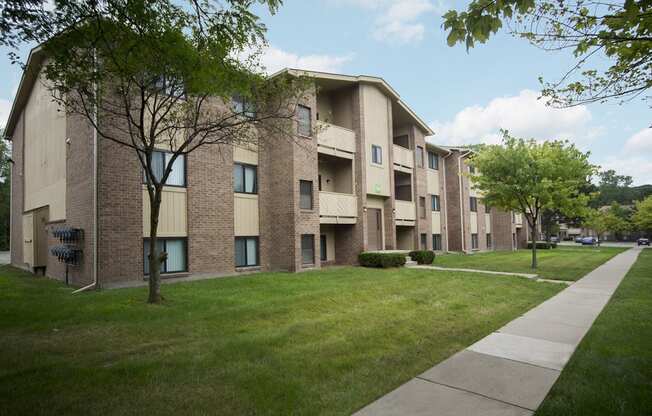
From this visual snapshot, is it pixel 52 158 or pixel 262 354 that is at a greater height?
pixel 52 158

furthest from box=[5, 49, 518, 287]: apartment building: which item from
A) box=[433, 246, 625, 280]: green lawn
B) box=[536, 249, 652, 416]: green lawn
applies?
box=[536, 249, 652, 416]: green lawn

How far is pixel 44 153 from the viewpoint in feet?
56.4

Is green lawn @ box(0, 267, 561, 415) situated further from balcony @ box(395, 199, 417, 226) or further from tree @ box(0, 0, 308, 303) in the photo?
balcony @ box(395, 199, 417, 226)

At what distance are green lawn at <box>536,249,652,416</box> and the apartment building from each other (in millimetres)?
8373

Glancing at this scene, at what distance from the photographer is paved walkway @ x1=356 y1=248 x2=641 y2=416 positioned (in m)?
4.00

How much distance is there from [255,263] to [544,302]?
37.3 ft

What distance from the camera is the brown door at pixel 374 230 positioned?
71.8 ft

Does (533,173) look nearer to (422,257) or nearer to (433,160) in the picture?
(422,257)

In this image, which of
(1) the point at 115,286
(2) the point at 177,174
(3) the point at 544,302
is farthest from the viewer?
(2) the point at 177,174

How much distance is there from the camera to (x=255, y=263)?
16.9m

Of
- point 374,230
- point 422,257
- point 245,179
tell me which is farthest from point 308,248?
point 422,257

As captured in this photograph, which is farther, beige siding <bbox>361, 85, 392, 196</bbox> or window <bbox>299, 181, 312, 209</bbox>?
beige siding <bbox>361, 85, 392, 196</bbox>

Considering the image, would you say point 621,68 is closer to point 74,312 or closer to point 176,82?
point 176,82

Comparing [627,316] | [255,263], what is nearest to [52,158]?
[255,263]
